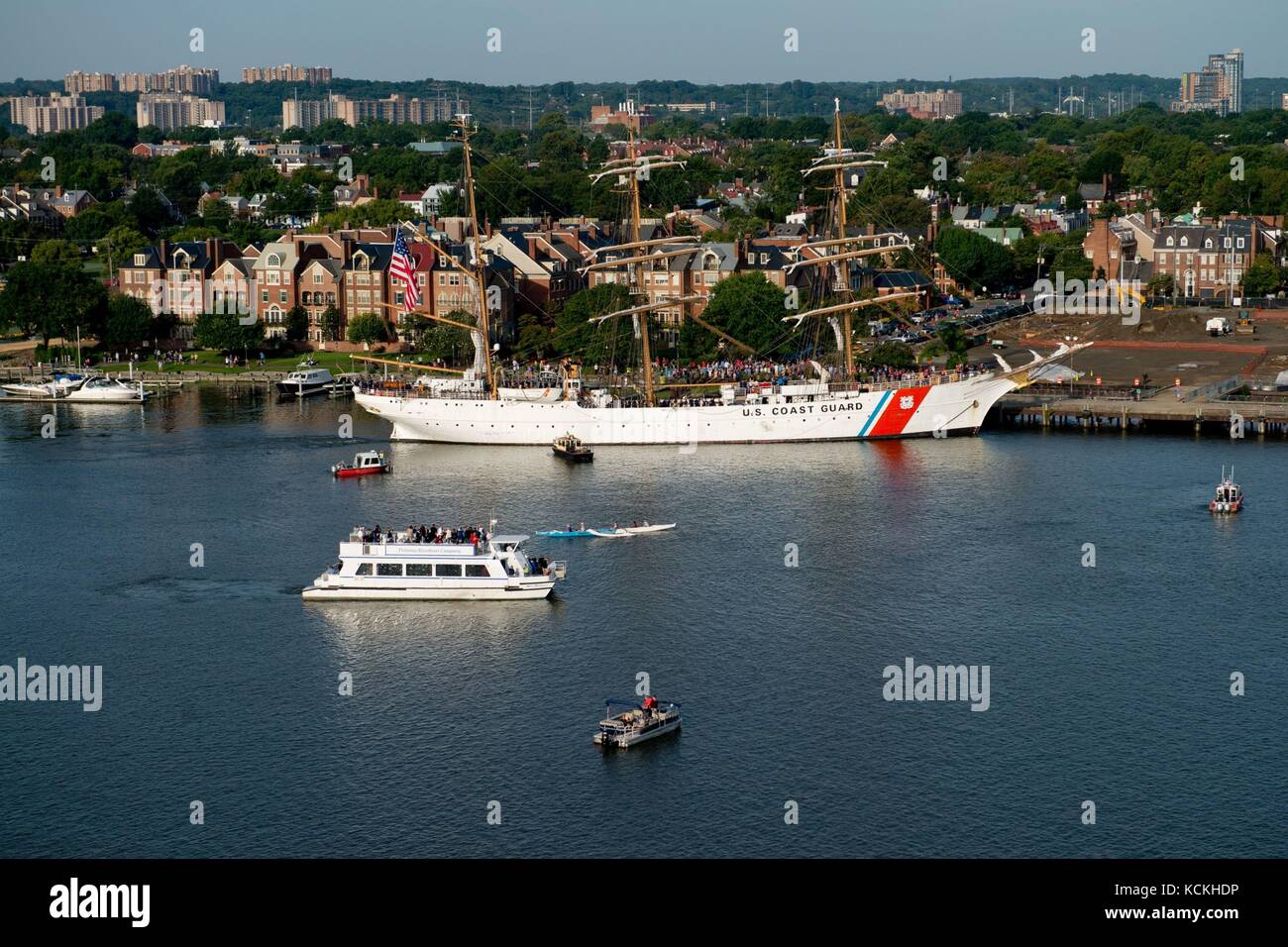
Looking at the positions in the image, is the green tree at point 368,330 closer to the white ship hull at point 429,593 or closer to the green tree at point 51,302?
the green tree at point 51,302

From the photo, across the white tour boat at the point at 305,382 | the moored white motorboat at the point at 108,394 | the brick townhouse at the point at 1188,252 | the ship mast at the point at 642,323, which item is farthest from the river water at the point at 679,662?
the brick townhouse at the point at 1188,252

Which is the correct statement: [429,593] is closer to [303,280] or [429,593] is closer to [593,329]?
[593,329]

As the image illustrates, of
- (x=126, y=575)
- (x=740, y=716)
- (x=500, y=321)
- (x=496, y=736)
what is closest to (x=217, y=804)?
(x=496, y=736)

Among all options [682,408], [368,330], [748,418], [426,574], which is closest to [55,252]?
[368,330]

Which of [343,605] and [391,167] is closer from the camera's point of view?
[343,605]

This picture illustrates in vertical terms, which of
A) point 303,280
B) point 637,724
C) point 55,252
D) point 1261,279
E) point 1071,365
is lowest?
point 637,724
